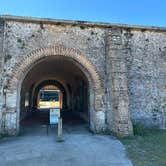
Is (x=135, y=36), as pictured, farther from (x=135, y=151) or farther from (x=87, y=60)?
(x=135, y=151)

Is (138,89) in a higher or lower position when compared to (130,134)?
higher

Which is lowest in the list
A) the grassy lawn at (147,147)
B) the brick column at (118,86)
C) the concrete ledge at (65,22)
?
the grassy lawn at (147,147)

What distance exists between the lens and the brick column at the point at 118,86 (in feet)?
27.4

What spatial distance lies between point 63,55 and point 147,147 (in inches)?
208

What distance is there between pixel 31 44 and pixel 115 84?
168 inches

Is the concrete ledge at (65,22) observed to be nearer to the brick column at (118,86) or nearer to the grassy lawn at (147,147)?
the brick column at (118,86)

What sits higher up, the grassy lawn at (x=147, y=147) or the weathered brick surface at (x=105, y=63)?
the weathered brick surface at (x=105, y=63)

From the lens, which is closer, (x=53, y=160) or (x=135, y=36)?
(x=53, y=160)

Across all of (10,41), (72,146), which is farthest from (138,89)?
(10,41)

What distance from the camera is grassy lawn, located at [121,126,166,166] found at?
5.52 meters

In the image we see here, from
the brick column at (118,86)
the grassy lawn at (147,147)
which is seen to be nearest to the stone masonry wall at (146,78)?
the grassy lawn at (147,147)

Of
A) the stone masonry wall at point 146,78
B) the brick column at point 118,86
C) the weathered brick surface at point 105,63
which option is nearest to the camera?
the brick column at point 118,86

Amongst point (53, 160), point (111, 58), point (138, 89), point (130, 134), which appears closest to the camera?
point (53, 160)

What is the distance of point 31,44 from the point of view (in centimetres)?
887
